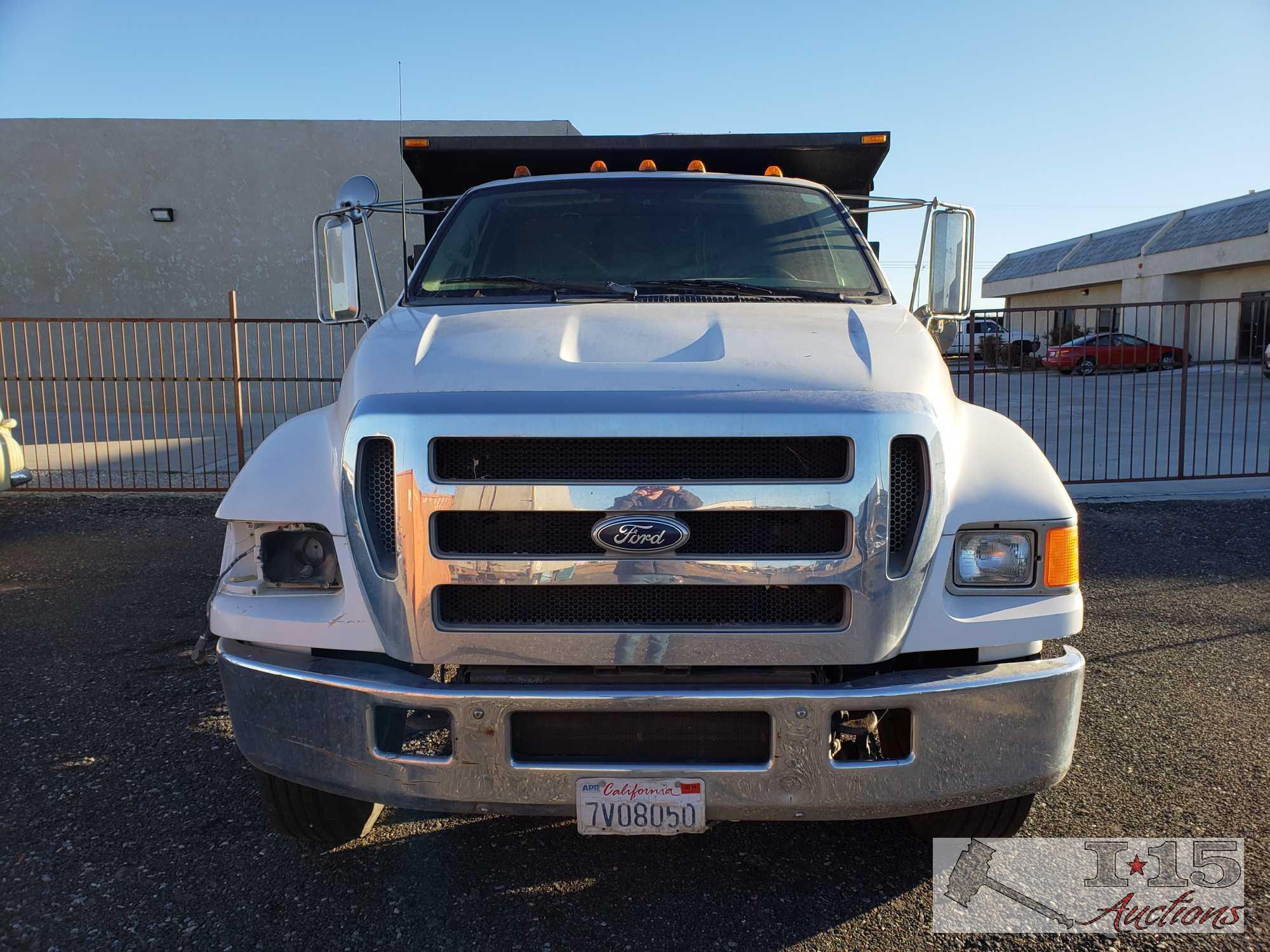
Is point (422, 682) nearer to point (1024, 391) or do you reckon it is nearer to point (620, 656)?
point (620, 656)

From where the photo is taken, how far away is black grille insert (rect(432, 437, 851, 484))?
2467 millimetres

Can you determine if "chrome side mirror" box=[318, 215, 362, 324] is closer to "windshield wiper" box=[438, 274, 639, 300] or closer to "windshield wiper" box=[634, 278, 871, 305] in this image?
"windshield wiper" box=[438, 274, 639, 300]

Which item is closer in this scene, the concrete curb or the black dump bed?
the black dump bed

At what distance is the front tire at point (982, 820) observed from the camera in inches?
113

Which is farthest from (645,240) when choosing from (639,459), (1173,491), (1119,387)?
(1119,387)

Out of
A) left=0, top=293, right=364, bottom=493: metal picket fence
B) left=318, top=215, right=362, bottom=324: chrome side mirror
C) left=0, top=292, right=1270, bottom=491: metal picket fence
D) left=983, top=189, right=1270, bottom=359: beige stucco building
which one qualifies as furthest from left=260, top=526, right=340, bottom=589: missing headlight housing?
left=983, top=189, right=1270, bottom=359: beige stucco building

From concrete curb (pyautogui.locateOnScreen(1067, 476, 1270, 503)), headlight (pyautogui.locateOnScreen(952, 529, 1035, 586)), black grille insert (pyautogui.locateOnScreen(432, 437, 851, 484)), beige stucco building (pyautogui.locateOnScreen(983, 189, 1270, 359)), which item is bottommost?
→ concrete curb (pyautogui.locateOnScreen(1067, 476, 1270, 503))

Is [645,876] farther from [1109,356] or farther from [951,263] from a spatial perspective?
[1109,356]

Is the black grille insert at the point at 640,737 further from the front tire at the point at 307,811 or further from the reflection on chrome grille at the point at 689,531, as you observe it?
the front tire at the point at 307,811

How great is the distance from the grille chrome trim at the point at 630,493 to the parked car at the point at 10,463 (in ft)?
25.2

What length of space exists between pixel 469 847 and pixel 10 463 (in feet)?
24.6

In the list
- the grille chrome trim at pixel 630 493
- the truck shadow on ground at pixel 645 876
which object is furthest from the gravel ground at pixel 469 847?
the grille chrome trim at pixel 630 493

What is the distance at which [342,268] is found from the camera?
4355 mm

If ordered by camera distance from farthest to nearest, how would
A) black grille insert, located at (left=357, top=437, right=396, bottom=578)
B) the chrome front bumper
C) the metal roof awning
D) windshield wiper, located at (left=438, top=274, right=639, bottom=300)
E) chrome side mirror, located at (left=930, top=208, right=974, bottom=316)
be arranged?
the metal roof awning
chrome side mirror, located at (left=930, top=208, right=974, bottom=316)
windshield wiper, located at (left=438, top=274, right=639, bottom=300)
black grille insert, located at (left=357, top=437, right=396, bottom=578)
the chrome front bumper
